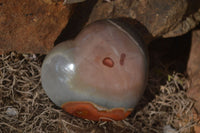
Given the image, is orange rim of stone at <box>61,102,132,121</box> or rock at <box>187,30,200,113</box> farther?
rock at <box>187,30,200,113</box>

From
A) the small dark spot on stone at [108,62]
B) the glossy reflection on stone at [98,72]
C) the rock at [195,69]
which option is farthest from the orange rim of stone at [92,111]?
the rock at [195,69]

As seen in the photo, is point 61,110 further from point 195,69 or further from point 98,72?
point 195,69

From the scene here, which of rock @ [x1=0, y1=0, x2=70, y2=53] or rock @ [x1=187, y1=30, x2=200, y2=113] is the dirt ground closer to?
rock @ [x1=187, y1=30, x2=200, y2=113]

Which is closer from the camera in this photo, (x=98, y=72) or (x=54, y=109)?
(x=98, y=72)

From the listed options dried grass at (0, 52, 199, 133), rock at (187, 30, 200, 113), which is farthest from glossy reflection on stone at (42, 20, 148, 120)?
rock at (187, 30, 200, 113)

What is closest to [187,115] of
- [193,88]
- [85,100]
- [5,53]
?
[193,88]

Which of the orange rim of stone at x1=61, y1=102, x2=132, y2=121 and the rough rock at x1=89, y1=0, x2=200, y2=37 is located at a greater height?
the rough rock at x1=89, y1=0, x2=200, y2=37

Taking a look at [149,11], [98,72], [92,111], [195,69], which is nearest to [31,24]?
[98,72]
